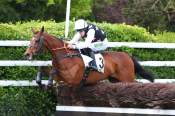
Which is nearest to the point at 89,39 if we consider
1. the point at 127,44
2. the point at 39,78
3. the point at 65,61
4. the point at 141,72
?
the point at 65,61

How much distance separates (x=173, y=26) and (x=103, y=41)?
1336 cm

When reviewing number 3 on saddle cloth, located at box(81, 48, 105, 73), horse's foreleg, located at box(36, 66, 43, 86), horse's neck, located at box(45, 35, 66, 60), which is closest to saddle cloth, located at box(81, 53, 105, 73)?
number 3 on saddle cloth, located at box(81, 48, 105, 73)

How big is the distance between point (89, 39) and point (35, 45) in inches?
40.5

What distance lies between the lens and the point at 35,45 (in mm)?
12812

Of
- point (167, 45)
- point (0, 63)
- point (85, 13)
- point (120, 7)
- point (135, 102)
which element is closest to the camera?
point (135, 102)

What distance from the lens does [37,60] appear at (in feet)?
46.1

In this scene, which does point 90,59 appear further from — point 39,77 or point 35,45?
point 35,45

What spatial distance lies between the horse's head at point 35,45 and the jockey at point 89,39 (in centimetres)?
63

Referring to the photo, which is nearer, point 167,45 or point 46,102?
point 46,102

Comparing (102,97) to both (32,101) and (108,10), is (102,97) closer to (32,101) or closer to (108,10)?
(32,101)

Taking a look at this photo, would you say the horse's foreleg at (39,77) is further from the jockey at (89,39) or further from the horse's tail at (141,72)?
the horse's tail at (141,72)

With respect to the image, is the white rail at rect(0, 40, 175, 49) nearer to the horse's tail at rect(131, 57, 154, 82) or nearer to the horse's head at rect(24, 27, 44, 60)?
the horse's tail at rect(131, 57, 154, 82)

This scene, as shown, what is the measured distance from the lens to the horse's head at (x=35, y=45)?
1270 centimetres

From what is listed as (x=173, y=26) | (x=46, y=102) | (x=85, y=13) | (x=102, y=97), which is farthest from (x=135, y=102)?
(x=173, y=26)
